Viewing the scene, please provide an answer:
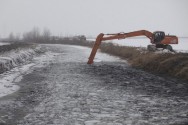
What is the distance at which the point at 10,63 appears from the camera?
19719 millimetres

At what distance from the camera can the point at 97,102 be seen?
9.28 meters

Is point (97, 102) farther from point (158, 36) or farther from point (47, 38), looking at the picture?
point (47, 38)

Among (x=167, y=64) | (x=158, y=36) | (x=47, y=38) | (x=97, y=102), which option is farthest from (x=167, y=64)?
(x=47, y=38)

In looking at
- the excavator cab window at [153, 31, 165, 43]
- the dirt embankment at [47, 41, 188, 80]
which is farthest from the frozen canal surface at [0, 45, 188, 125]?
the excavator cab window at [153, 31, 165, 43]

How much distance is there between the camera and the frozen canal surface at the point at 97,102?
24.2ft

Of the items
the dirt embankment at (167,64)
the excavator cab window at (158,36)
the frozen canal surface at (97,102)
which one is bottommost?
the frozen canal surface at (97,102)

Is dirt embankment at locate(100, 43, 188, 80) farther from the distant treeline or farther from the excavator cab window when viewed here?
the distant treeline

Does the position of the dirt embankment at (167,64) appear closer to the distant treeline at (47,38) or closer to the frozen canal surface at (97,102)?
the frozen canal surface at (97,102)

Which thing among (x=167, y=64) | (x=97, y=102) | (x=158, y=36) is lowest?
(x=97, y=102)

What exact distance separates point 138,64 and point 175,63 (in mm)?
4226

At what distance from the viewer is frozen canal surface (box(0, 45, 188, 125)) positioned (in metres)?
7.39

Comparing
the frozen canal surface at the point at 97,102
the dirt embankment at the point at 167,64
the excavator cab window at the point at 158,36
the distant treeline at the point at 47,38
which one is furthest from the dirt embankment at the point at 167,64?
the distant treeline at the point at 47,38

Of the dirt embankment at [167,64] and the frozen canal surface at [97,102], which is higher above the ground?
the dirt embankment at [167,64]

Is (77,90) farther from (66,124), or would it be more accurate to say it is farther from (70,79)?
(66,124)
